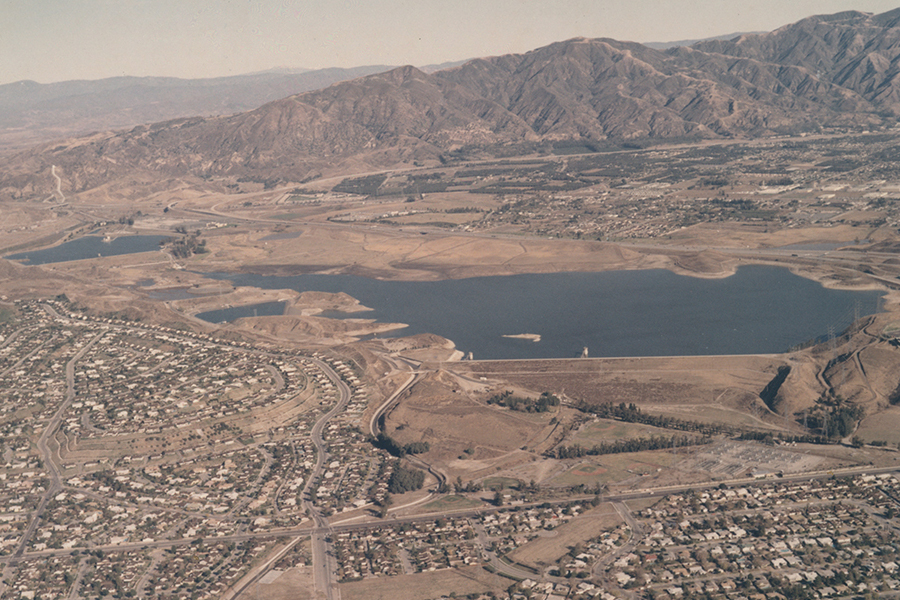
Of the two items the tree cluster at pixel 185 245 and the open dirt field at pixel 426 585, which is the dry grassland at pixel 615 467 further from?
the tree cluster at pixel 185 245

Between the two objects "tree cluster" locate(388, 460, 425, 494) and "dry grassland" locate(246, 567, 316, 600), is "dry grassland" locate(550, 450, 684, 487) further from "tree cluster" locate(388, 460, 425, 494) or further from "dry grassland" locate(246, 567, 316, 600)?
"dry grassland" locate(246, 567, 316, 600)

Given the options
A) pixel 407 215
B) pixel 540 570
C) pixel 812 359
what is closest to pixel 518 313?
pixel 812 359

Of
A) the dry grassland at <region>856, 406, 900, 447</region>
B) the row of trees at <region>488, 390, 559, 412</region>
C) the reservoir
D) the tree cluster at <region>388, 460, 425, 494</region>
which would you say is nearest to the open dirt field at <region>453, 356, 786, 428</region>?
the row of trees at <region>488, 390, 559, 412</region>

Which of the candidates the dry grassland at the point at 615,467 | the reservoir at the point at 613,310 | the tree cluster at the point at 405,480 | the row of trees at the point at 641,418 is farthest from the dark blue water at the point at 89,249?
the dry grassland at the point at 615,467

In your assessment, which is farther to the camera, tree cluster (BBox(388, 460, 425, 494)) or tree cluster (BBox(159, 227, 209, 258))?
tree cluster (BBox(159, 227, 209, 258))

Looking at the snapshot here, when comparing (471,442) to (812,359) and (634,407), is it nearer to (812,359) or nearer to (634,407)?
(634,407)

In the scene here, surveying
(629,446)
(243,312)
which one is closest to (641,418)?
(629,446)

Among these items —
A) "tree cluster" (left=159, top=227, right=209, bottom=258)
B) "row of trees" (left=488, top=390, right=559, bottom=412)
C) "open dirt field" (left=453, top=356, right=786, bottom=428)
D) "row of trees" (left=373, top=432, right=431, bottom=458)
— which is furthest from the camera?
"tree cluster" (left=159, top=227, right=209, bottom=258)
